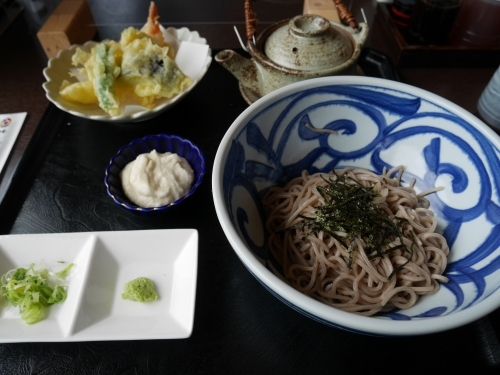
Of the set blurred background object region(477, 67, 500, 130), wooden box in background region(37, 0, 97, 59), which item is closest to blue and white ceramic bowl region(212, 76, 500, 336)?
blurred background object region(477, 67, 500, 130)

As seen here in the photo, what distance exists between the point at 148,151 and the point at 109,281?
0.50 m

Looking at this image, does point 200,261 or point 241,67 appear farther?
point 241,67

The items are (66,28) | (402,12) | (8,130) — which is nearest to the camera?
(8,130)

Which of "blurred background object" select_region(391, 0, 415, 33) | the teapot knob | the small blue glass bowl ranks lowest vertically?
the small blue glass bowl

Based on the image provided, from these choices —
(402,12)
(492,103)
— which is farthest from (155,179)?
(402,12)

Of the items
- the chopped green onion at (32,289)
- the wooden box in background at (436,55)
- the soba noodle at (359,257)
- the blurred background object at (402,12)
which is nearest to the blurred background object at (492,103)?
the wooden box in background at (436,55)

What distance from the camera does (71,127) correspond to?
1420 mm

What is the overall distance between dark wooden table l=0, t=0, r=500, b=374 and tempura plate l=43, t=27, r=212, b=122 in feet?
0.25

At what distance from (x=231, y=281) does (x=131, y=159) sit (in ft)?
1.96

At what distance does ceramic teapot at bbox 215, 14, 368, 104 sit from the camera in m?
1.14

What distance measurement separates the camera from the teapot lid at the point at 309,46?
1.14 m

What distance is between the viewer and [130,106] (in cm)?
131

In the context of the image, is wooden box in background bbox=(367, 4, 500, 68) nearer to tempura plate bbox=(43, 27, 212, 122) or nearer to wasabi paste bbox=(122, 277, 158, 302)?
tempura plate bbox=(43, 27, 212, 122)

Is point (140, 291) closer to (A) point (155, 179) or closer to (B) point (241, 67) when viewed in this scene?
(A) point (155, 179)
